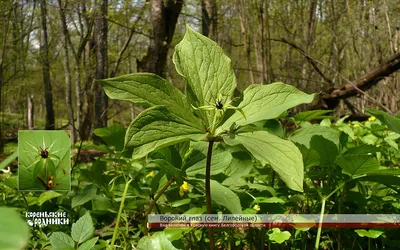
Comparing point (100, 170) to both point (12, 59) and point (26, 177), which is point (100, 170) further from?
point (12, 59)

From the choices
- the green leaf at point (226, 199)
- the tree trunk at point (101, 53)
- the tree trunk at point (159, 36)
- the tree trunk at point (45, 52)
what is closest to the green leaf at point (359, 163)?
the green leaf at point (226, 199)

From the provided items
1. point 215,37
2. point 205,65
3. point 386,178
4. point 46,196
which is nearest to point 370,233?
point 386,178

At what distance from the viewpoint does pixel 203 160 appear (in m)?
0.74

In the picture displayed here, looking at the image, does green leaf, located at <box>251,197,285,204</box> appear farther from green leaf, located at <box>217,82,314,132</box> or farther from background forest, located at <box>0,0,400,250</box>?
green leaf, located at <box>217,82,314,132</box>

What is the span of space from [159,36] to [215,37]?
12.9 feet

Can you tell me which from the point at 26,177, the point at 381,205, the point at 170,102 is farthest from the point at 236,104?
the point at 26,177

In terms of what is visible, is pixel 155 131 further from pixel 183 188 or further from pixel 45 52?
pixel 45 52

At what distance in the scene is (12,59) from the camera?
21.5 feet

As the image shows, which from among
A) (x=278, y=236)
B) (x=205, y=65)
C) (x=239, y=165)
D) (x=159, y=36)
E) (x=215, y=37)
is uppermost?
(x=215, y=37)

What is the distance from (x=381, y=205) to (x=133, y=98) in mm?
678

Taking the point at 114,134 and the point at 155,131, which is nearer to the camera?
the point at 155,131

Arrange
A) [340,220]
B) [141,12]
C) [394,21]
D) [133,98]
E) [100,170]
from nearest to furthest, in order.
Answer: [133,98] → [340,220] → [100,170] → [394,21] → [141,12]

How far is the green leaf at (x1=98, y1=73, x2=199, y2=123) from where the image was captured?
58 cm

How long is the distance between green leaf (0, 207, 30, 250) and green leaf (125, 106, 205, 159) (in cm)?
29
